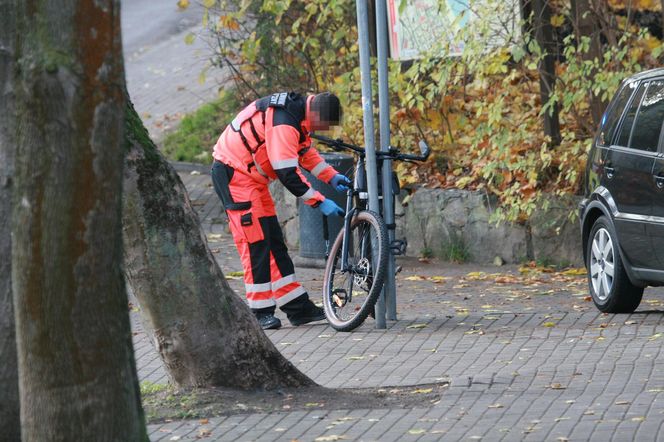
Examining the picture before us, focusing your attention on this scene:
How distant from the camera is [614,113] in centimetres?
986

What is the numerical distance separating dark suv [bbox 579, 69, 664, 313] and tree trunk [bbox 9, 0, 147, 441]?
538cm

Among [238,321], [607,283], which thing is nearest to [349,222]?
[607,283]

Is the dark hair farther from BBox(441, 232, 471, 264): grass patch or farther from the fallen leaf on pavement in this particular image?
BBox(441, 232, 471, 264): grass patch

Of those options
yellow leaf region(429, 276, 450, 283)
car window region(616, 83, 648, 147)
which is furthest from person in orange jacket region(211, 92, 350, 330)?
yellow leaf region(429, 276, 450, 283)

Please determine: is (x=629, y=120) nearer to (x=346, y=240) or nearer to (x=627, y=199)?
(x=627, y=199)

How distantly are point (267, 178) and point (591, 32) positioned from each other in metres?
4.88

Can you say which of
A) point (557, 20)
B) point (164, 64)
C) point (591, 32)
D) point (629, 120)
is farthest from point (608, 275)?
point (164, 64)

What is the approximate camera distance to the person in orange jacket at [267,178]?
930 cm

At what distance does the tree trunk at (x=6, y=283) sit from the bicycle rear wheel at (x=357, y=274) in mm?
3984

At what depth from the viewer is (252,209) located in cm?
949

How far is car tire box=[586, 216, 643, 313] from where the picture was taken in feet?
31.3

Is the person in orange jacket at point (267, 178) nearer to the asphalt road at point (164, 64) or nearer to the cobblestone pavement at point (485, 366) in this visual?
the cobblestone pavement at point (485, 366)

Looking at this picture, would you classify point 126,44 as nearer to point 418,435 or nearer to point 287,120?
point 287,120

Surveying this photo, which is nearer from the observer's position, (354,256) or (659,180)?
(659,180)
